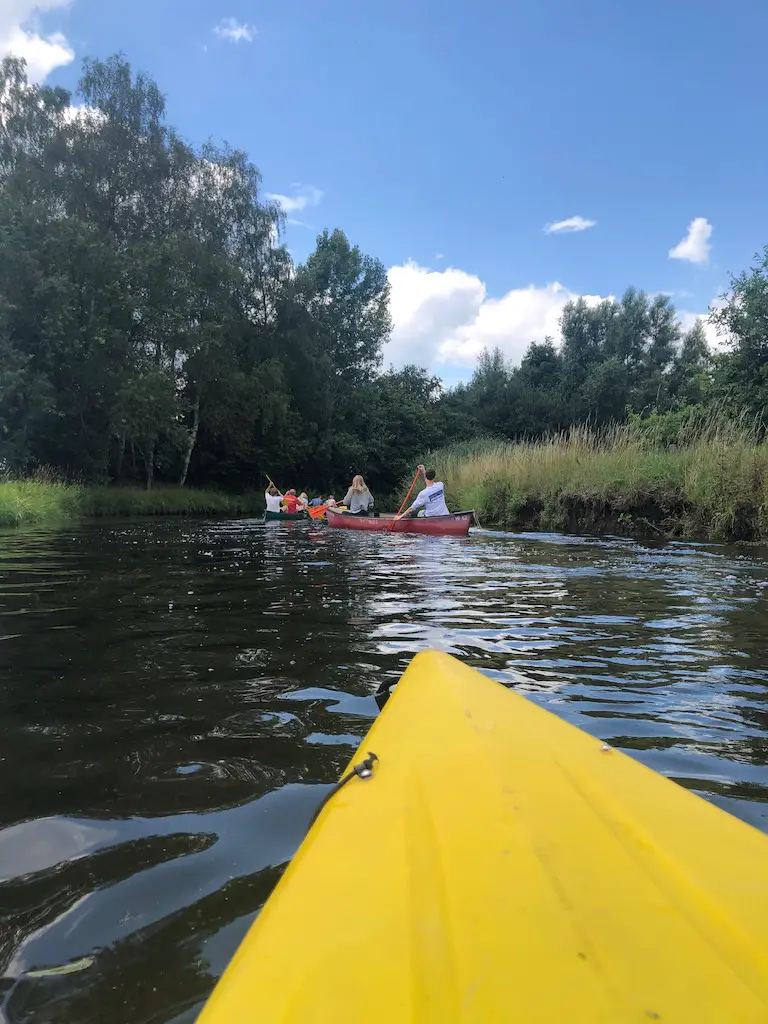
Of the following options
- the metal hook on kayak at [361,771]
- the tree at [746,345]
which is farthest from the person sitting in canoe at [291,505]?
the metal hook on kayak at [361,771]

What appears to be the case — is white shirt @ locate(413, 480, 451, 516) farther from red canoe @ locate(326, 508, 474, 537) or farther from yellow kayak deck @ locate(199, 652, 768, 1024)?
yellow kayak deck @ locate(199, 652, 768, 1024)

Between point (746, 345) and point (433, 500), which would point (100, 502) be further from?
point (746, 345)

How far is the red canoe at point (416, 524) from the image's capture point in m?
10.8

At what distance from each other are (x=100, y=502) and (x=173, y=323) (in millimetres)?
7661

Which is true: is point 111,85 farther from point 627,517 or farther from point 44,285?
point 627,517

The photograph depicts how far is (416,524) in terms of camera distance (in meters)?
11.4

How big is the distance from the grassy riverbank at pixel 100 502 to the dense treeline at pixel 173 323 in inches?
→ 78.8

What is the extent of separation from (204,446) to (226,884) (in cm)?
2879

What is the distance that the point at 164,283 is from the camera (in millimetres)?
22156

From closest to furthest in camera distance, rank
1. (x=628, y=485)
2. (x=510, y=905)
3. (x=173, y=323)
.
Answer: (x=510, y=905) < (x=628, y=485) < (x=173, y=323)

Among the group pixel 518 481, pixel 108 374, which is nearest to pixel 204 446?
pixel 108 374

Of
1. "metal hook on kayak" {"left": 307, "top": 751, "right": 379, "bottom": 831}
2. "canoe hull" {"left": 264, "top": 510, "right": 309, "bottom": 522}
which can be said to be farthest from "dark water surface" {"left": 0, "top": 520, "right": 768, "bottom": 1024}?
"canoe hull" {"left": 264, "top": 510, "right": 309, "bottom": 522}

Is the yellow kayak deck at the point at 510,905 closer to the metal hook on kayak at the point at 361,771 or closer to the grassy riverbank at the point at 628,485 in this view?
the metal hook on kayak at the point at 361,771

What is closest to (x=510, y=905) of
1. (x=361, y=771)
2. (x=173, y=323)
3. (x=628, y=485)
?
(x=361, y=771)
